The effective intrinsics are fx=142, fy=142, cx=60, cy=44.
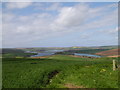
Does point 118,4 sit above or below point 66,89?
above

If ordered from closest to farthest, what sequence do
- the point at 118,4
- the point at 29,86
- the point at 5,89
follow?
the point at 5,89 → the point at 29,86 → the point at 118,4

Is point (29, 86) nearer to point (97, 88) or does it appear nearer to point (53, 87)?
point (53, 87)

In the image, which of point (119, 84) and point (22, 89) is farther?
point (119, 84)

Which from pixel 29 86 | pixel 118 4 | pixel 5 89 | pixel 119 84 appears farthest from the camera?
pixel 118 4

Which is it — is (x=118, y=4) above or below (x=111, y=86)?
above

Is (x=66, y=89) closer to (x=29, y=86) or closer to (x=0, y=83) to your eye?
(x=29, y=86)

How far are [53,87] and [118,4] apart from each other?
11.2 m

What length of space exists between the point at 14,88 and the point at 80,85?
248 inches

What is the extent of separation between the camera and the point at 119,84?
1408 centimetres

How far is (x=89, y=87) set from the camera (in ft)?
43.4

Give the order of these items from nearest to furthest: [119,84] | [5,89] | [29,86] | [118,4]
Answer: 1. [5,89]
2. [29,86]
3. [119,84]
4. [118,4]

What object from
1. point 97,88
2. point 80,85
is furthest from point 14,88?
point 97,88

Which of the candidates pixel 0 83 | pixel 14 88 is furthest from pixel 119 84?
pixel 0 83

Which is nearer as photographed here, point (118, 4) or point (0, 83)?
point (0, 83)
